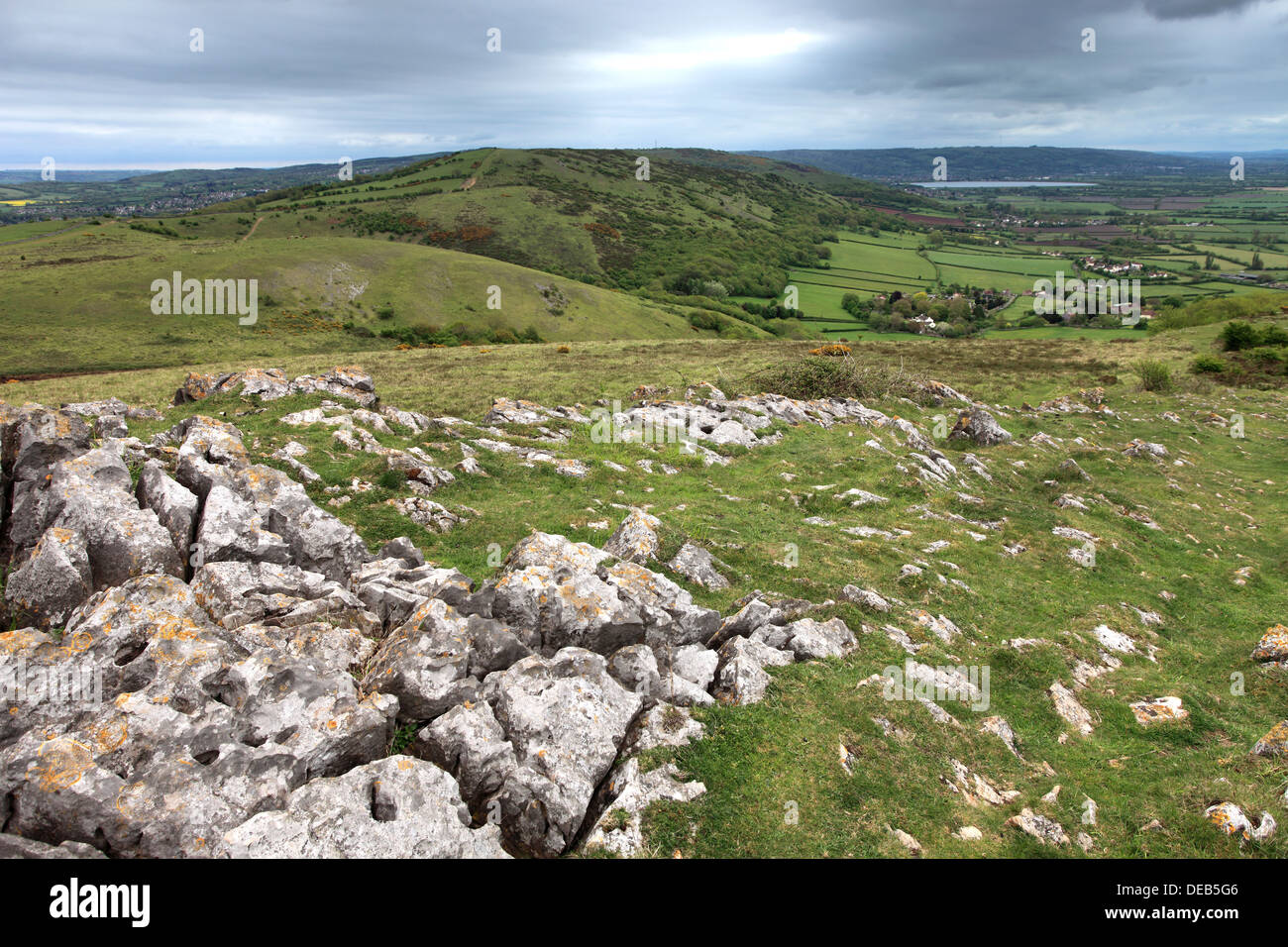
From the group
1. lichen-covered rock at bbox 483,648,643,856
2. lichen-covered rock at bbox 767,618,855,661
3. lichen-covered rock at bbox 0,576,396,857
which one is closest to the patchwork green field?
lichen-covered rock at bbox 767,618,855,661

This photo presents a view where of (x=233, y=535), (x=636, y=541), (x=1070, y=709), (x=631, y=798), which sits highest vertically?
(x=233, y=535)

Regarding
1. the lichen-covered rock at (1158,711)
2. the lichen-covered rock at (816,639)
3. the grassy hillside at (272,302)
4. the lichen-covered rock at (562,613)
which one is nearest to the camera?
the lichen-covered rock at (562,613)

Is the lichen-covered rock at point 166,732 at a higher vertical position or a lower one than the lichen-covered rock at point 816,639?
higher

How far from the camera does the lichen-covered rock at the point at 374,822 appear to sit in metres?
7.59

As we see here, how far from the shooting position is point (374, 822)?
26.0 feet

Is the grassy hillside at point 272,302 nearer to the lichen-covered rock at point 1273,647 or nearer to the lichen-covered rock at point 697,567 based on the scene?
the lichen-covered rock at point 697,567

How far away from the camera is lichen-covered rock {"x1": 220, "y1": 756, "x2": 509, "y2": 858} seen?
24.9 ft

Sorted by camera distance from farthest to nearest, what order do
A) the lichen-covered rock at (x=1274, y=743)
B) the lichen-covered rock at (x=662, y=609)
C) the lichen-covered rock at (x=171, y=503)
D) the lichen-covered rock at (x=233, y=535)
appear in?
the lichen-covered rock at (x=662, y=609), the lichen-covered rock at (x=171, y=503), the lichen-covered rock at (x=233, y=535), the lichen-covered rock at (x=1274, y=743)

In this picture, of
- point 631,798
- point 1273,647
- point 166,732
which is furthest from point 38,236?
point 1273,647

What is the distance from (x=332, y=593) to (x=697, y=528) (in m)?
11.0

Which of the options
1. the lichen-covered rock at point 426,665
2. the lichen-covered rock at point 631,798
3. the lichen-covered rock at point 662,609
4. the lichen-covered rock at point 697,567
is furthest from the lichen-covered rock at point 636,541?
the lichen-covered rock at point 631,798

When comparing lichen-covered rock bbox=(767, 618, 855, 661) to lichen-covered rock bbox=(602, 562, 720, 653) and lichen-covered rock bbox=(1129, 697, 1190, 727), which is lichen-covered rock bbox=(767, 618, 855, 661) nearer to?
lichen-covered rock bbox=(602, 562, 720, 653)

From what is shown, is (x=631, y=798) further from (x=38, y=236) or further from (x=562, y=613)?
(x=38, y=236)

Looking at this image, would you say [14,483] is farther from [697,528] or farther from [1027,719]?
[1027,719]
